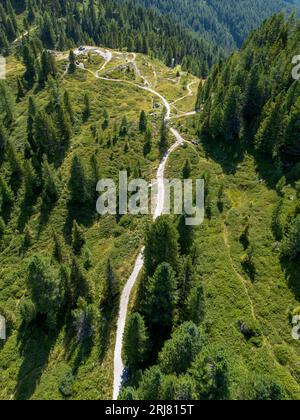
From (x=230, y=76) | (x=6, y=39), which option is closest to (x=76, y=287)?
(x=230, y=76)

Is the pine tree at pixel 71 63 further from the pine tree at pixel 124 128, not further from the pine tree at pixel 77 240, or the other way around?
the pine tree at pixel 77 240

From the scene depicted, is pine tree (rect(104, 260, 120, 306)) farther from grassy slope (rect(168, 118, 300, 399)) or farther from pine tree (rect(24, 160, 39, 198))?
pine tree (rect(24, 160, 39, 198))

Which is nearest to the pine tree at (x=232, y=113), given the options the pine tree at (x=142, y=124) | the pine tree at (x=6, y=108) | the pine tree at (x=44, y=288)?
the pine tree at (x=142, y=124)

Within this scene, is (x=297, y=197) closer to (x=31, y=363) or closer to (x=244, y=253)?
(x=244, y=253)

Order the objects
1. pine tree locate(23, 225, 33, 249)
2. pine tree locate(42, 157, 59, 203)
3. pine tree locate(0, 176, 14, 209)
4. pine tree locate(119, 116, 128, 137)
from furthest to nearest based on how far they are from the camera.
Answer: pine tree locate(119, 116, 128, 137)
pine tree locate(0, 176, 14, 209)
pine tree locate(42, 157, 59, 203)
pine tree locate(23, 225, 33, 249)

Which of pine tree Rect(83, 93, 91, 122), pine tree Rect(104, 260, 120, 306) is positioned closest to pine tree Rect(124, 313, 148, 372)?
pine tree Rect(104, 260, 120, 306)

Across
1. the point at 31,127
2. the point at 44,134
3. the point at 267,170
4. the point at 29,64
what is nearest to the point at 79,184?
the point at 44,134

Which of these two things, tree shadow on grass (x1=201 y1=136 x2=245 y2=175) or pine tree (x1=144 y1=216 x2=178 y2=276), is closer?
pine tree (x1=144 y1=216 x2=178 y2=276)
